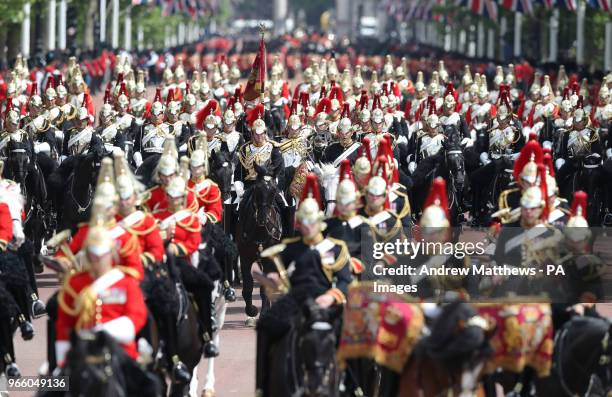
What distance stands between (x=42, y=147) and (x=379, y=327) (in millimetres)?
12912

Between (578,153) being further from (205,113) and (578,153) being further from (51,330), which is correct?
(51,330)

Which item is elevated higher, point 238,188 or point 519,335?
point 519,335

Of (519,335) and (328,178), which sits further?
(328,178)

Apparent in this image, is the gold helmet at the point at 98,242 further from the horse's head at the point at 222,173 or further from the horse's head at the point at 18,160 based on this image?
the horse's head at the point at 18,160

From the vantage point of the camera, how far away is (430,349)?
40.8ft

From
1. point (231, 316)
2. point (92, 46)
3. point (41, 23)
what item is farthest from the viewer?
point (92, 46)

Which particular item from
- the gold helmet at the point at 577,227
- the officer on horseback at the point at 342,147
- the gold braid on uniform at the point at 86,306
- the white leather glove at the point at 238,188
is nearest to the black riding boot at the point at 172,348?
the gold braid on uniform at the point at 86,306

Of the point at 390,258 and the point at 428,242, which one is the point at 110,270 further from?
the point at 390,258

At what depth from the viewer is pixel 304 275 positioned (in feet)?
46.9

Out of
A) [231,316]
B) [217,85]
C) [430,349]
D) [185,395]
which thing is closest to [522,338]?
[430,349]

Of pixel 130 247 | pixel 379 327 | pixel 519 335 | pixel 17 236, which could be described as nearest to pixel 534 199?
pixel 519 335

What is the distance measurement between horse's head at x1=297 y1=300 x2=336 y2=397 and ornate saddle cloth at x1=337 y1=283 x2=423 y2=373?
0.67 feet

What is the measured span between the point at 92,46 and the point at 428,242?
199ft

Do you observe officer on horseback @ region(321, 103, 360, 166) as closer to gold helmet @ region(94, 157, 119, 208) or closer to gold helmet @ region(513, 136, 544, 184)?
gold helmet @ region(513, 136, 544, 184)
